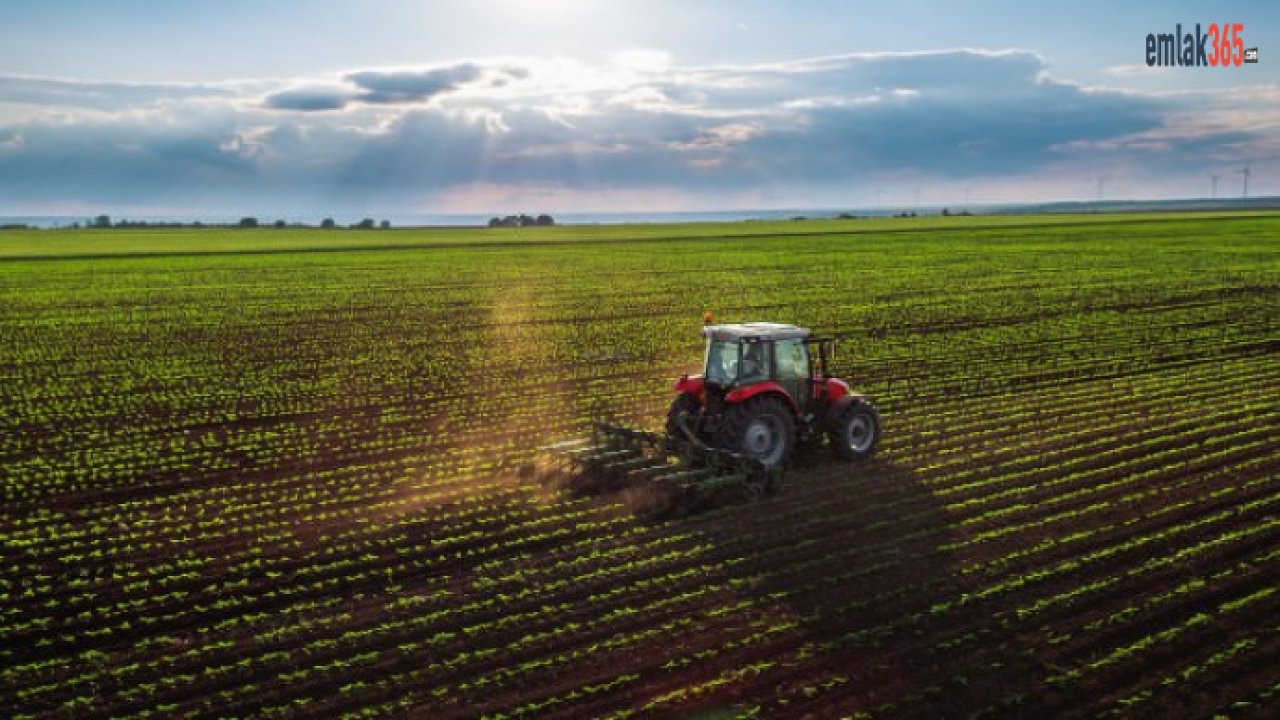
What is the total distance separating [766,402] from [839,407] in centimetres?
140

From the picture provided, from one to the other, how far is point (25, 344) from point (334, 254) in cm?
4591

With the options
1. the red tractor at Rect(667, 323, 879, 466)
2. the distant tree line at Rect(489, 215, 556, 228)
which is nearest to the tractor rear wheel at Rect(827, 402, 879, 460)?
the red tractor at Rect(667, 323, 879, 466)

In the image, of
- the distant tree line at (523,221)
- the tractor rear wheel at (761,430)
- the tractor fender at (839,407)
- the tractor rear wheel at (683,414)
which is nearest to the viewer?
the tractor rear wheel at (761,430)

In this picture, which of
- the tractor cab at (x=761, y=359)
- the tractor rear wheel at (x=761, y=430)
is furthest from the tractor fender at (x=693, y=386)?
the tractor rear wheel at (x=761, y=430)

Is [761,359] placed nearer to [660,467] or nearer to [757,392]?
[757,392]

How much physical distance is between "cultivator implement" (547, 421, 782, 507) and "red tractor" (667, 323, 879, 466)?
328 millimetres

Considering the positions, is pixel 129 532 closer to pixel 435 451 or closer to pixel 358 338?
pixel 435 451

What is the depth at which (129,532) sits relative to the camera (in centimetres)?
1320

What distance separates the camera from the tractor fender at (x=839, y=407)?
49.8 feet

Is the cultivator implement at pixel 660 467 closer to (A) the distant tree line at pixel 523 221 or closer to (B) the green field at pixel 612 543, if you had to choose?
(B) the green field at pixel 612 543

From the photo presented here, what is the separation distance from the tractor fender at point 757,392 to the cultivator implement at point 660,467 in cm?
75

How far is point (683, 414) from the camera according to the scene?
1486cm

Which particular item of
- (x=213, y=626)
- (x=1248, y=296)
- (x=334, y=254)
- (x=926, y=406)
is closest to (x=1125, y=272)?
(x=1248, y=296)

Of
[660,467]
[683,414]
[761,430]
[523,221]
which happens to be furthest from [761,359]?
[523,221]
